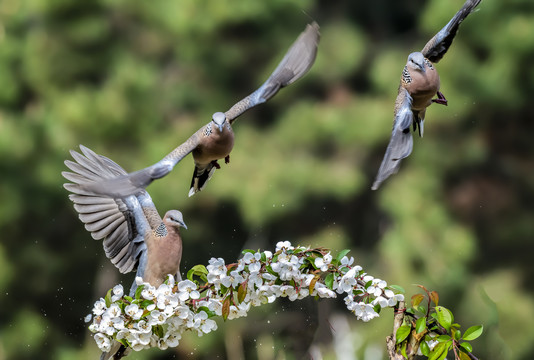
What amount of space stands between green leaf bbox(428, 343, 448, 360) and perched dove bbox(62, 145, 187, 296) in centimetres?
60

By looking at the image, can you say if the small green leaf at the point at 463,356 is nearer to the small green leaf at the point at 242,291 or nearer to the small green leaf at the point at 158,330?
the small green leaf at the point at 242,291

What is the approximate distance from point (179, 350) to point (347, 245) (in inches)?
50.0

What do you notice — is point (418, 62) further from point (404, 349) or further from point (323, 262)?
point (404, 349)

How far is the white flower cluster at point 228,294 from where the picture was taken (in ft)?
5.36

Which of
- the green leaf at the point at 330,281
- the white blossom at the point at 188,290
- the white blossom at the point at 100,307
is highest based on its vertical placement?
the white blossom at the point at 100,307

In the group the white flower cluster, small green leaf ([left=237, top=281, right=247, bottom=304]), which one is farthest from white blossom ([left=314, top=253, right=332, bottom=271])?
small green leaf ([left=237, top=281, right=247, bottom=304])

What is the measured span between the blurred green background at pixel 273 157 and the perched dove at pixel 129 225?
2425mm

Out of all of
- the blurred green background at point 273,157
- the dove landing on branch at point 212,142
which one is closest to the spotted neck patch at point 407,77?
the dove landing on branch at point 212,142

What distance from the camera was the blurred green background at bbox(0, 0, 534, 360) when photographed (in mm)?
4641

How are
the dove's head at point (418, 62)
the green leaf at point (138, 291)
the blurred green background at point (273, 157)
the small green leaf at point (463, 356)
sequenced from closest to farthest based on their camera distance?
the small green leaf at point (463, 356) → the green leaf at point (138, 291) → the dove's head at point (418, 62) → the blurred green background at point (273, 157)

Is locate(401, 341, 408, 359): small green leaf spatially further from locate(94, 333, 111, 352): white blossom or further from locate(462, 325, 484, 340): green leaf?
locate(94, 333, 111, 352): white blossom

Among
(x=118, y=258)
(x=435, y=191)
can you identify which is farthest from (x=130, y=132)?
(x=118, y=258)

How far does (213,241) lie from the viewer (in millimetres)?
5414

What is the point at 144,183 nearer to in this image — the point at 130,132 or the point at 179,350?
the point at 130,132
